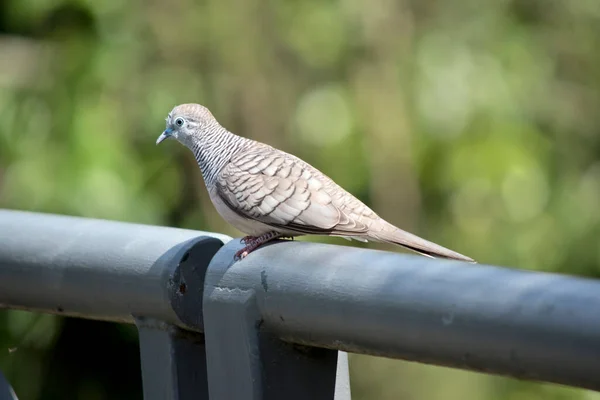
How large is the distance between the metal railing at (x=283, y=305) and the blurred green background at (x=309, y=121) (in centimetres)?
383

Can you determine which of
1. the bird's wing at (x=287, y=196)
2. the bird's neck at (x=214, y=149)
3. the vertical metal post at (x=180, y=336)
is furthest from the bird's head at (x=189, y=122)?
the vertical metal post at (x=180, y=336)

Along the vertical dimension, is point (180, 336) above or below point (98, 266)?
below

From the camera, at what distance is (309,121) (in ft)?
20.8

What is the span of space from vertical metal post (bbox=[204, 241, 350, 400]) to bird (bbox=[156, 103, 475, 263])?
2.78 ft

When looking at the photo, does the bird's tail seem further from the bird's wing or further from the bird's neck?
the bird's neck

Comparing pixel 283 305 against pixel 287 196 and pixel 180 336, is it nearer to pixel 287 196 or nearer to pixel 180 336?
pixel 180 336

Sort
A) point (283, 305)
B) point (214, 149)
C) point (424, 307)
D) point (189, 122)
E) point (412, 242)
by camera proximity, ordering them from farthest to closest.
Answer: point (189, 122) < point (214, 149) < point (412, 242) < point (283, 305) < point (424, 307)

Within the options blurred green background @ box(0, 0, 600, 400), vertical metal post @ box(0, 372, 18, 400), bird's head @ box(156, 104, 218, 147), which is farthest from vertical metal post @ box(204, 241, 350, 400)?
blurred green background @ box(0, 0, 600, 400)

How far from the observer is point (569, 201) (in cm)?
667

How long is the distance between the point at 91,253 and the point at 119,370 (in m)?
4.66

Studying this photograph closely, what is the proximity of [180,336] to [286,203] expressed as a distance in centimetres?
104

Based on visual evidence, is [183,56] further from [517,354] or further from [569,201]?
[517,354]

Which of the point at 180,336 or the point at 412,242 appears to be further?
the point at 412,242

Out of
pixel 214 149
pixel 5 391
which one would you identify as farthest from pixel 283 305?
pixel 214 149
